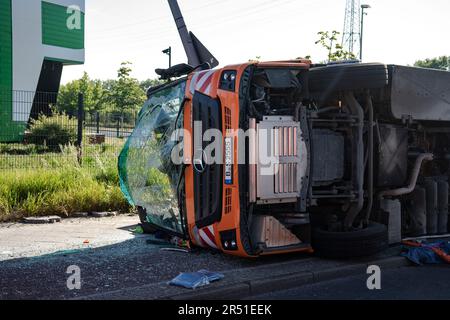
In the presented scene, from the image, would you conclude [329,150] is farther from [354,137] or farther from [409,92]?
[409,92]

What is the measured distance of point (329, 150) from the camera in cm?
600

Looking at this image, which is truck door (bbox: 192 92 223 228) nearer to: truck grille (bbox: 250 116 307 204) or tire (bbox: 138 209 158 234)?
truck grille (bbox: 250 116 307 204)

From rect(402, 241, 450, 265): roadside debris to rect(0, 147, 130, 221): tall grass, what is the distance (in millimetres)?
5204

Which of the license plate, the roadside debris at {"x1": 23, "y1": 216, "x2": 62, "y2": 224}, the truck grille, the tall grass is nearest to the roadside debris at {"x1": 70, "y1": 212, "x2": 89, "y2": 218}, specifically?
the tall grass

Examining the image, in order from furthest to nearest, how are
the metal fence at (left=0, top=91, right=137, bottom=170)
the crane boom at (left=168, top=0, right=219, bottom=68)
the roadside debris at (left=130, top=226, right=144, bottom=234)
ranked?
the metal fence at (left=0, top=91, right=137, bottom=170) < the crane boom at (left=168, top=0, right=219, bottom=68) < the roadside debris at (left=130, top=226, right=144, bottom=234)

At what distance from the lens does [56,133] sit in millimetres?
11781

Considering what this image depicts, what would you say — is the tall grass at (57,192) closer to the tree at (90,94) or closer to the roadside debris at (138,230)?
the roadside debris at (138,230)

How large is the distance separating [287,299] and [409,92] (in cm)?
305

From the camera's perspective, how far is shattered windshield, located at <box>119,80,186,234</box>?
241 inches

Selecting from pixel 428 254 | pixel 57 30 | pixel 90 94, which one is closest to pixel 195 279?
pixel 428 254

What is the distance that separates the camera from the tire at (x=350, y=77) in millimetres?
5750

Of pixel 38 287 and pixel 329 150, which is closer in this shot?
pixel 38 287

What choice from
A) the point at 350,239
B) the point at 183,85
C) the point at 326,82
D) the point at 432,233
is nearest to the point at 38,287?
the point at 183,85

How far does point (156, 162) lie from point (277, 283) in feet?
7.11
